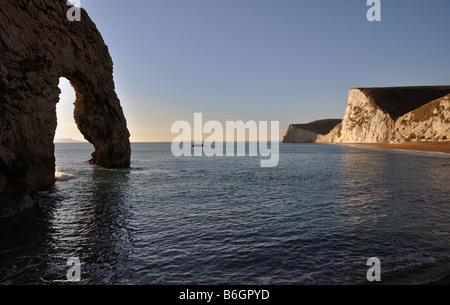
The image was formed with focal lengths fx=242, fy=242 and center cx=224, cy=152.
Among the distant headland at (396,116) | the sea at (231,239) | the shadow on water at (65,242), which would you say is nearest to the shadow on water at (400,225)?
the sea at (231,239)

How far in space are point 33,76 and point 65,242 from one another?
17.4 metres

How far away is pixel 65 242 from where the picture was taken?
39.1 ft

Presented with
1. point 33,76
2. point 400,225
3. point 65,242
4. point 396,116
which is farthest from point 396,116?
point 65,242

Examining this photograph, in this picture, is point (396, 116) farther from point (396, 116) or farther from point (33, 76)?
point (33, 76)

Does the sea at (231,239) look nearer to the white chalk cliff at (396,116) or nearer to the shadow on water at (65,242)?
the shadow on water at (65,242)

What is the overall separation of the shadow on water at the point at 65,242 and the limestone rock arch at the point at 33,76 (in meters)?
4.53

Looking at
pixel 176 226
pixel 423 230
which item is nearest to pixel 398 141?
pixel 423 230

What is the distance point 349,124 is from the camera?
170 m

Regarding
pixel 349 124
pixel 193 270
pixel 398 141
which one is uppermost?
pixel 349 124

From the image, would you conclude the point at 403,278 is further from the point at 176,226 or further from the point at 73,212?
the point at 73,212

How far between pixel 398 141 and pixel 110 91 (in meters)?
125

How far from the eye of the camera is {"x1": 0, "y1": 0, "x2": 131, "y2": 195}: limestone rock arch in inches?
729

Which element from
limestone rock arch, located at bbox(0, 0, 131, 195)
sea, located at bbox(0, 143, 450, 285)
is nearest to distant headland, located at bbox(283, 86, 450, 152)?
sea, located at bbox(0, 143, 450, 285)

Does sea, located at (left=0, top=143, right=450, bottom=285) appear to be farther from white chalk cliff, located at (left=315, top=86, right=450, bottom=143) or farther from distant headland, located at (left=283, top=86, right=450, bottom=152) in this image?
distant headland, located at (left=283, top=86, right=450, bottom=152)
